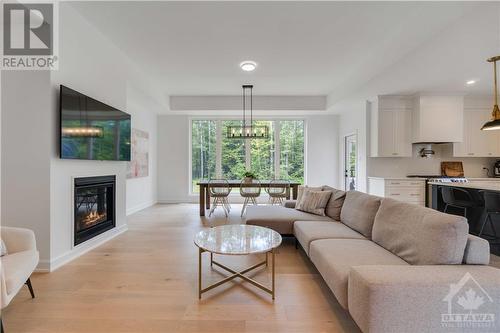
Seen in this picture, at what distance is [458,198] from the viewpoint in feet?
10.9

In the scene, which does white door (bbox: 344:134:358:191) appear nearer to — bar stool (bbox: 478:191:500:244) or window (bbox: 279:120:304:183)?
window (bbox: 279:120:304:183)

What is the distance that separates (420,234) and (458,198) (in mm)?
2168

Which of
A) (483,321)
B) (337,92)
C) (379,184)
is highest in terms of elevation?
(337,92)

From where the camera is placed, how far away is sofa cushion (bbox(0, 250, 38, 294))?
64.4 inches

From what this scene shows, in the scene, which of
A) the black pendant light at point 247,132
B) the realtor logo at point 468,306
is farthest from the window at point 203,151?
the realtor logo at point 468,306

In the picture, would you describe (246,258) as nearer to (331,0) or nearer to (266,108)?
(331,0)

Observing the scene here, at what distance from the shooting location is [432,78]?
382cm

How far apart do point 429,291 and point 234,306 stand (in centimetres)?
135

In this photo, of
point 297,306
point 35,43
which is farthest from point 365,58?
point 35,43

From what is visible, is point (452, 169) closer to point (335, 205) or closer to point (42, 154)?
point (335, 205)

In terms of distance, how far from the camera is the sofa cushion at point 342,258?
5.60ft

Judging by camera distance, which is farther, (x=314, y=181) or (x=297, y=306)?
(x=314, y=181)

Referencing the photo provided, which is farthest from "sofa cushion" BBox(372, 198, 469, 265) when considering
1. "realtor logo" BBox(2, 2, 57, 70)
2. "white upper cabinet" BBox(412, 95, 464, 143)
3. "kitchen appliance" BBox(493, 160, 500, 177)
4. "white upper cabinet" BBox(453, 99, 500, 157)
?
"kitchen appliance" BBox(493, 160, 500, 177)

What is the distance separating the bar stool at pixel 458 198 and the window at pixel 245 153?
383 centimetres
